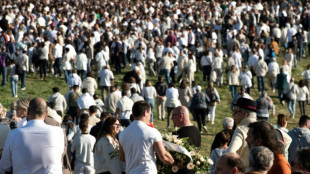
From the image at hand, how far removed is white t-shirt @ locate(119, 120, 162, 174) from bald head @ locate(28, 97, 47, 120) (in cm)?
106

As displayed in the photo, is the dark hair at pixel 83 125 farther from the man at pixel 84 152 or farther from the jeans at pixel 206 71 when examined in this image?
the jeans at pixel 206 71

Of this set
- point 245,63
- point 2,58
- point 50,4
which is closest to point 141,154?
Answer: point 2,58

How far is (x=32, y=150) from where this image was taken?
6555mm

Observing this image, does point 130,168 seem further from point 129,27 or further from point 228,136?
point 129,27

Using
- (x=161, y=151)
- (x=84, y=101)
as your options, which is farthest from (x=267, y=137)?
(x=84, y=101)

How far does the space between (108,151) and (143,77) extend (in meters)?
17.2

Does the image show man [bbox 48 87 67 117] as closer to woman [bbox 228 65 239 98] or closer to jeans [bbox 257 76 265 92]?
woman [bbox 228 65 239 98]

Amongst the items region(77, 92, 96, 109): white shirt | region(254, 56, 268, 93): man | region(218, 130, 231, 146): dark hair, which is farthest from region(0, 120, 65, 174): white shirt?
region(254, 56, 268, 93): man

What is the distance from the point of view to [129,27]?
32.0m

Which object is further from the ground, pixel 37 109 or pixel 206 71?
pixel 206 71

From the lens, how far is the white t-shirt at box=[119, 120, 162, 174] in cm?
719

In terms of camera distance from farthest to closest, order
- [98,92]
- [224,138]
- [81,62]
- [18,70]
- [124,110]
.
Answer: [81,62] → [98,92] → [18,70] → [124,110] → [224,138]

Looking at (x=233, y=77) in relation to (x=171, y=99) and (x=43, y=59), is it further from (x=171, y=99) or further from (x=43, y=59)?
(x=43, y=59)

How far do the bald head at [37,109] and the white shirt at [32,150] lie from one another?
0.05 meters
